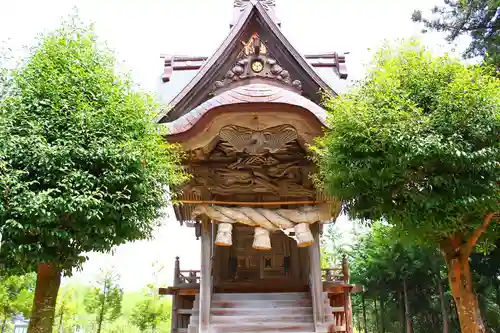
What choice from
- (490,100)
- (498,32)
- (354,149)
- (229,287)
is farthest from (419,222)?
(498,32)

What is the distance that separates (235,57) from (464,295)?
6.70 m

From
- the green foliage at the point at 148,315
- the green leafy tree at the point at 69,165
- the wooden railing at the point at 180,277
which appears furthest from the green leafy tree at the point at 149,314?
the green leafy tree at the point at 69,165

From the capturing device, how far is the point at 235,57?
9.27 metres

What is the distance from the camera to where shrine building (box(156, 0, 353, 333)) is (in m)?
7.80

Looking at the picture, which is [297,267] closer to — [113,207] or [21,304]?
[113,207]

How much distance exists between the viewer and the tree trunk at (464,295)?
20.5 ft

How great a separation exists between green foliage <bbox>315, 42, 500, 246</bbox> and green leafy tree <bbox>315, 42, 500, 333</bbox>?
1 centimetres

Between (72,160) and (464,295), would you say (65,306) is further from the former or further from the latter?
(464,295)

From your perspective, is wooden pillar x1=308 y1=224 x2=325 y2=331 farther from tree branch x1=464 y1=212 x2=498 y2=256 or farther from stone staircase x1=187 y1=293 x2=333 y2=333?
tree branch x1=464 y1=212 x2=498 y2=256

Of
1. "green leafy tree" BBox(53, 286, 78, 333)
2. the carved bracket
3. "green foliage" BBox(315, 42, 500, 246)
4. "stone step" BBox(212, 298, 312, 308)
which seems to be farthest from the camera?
"green leafy tree" BBox(53, 286, 78, 333)

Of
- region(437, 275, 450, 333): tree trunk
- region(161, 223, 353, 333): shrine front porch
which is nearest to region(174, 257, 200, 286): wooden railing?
region(161, 223, 353, 333): shrine front porch

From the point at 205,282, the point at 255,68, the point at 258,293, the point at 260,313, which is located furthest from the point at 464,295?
the point at 255,68

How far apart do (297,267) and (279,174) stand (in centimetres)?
276

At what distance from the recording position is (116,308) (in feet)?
61.3
